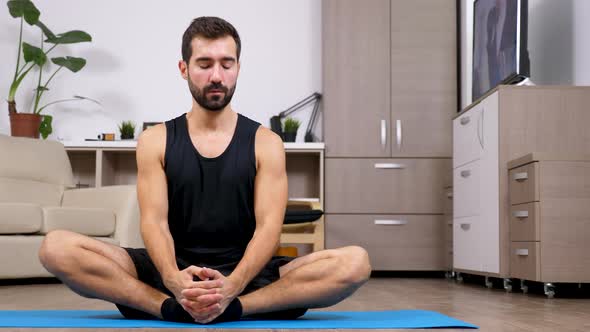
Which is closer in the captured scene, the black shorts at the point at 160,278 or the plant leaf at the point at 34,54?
the black shorts at the point at 160,278

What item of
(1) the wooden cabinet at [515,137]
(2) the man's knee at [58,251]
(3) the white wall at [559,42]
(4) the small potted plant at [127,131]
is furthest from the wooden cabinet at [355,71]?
(2) the man's knee at [58,251]

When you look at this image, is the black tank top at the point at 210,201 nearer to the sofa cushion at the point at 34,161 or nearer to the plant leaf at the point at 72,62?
the sofa cushion at the point at 34,161

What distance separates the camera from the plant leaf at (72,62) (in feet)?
18.8

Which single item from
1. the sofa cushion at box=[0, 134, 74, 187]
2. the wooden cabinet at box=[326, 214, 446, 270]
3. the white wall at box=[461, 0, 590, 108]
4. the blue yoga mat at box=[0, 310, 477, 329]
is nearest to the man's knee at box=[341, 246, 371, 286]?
the blue yoga mat at box=[0, 310, 477, 329]

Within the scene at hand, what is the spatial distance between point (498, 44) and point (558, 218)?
4.35 ft

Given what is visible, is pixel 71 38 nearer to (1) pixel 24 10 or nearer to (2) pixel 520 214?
(1) pixel 24 10

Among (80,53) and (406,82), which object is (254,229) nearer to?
(406,82)

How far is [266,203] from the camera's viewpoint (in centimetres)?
219

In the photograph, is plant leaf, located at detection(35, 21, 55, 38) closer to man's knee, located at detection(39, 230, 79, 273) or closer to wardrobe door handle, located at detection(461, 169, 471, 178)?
wardrobe door handle, located at detection(461, 169, 471, 178)

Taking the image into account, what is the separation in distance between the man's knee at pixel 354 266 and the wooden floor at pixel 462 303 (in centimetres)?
34

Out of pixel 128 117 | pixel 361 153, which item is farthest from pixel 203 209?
pixel 128 117

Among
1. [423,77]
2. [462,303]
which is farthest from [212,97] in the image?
[423,77]

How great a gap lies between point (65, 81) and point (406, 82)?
253 cm

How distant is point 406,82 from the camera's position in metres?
5.75
